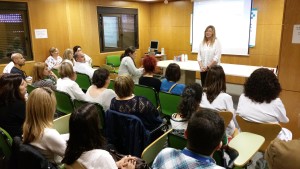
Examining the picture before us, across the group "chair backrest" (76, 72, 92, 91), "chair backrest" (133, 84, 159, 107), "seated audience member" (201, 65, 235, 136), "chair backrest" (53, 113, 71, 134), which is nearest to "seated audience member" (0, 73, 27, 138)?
"chair backrest" (53, 113, 71, 134)

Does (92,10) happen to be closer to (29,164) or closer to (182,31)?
(182,31)

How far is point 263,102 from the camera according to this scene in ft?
7.40

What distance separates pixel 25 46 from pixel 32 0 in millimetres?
1087

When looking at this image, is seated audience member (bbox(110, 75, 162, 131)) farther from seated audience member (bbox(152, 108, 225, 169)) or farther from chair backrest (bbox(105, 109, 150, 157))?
seated audience member (bbox(152, 108, 225, 169))

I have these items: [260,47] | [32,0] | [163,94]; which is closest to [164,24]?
[260,47]

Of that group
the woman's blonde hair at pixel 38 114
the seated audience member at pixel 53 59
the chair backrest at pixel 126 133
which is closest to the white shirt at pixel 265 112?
the chair backrest at pixel 126 133

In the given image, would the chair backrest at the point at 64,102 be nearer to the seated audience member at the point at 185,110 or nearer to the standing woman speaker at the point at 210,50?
the seated audience member at the point at 185,110

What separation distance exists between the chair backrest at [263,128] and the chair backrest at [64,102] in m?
1.86

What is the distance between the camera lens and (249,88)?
7.70ft

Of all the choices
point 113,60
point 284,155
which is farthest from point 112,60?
point 284,155

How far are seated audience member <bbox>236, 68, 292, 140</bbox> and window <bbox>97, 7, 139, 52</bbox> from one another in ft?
18.7

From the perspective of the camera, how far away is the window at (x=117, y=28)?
726 cm

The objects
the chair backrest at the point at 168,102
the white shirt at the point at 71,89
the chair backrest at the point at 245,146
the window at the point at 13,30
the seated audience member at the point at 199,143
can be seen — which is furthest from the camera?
the window at the point at 13,30

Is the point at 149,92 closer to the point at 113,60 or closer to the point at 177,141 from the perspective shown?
the point at 177,141
